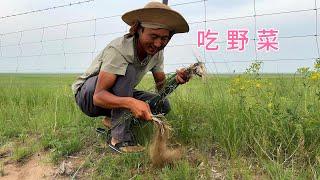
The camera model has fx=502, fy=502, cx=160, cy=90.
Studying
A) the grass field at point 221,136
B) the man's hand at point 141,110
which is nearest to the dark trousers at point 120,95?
the grass field at point 221,136

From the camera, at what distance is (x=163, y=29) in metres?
3.46

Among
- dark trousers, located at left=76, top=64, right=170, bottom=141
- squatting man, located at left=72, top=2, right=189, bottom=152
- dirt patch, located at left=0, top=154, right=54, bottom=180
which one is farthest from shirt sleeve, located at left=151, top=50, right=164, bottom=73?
dirt patch, located at left=0, top=154, right=54, bottom=180

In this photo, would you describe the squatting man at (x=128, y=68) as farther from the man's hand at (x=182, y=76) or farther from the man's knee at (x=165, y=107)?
the man's knee at (x=165, y=107)

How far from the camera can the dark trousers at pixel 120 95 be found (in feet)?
11.8

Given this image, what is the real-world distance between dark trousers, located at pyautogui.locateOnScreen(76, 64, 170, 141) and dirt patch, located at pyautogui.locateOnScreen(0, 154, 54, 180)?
541 millimetres

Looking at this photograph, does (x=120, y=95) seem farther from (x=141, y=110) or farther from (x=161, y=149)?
(x=161, y=149)

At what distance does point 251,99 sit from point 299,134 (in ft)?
2.02

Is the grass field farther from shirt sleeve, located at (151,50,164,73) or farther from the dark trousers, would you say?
shirt sleeve, located at (151,50,164,73)

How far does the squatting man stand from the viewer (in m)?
3.43

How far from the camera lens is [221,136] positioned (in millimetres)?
3510

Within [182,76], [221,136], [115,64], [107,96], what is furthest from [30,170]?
[221,136]

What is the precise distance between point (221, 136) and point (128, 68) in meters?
0.82

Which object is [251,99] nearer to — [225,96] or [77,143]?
[225,96]

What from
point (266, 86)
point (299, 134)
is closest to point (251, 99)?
point (266, 86)
